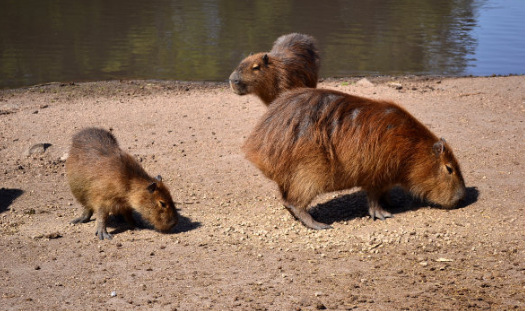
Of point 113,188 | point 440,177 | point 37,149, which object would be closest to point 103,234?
point 113,188

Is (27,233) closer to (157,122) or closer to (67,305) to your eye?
(67,305)

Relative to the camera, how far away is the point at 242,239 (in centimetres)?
489

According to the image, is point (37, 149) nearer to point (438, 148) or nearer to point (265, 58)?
point (265, 58)

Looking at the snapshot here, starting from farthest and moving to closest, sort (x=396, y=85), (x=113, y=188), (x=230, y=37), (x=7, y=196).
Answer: (x=230, y=37) → (x=396, y=85) → (x=7, y=196) → (x=113, y=188)

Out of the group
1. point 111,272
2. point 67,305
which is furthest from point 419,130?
point 67,305

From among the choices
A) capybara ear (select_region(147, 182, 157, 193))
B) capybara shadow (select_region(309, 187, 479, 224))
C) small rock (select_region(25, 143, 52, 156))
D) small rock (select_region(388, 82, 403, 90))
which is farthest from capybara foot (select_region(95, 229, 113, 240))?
small rock (select_region(388, 82, 403, 90))

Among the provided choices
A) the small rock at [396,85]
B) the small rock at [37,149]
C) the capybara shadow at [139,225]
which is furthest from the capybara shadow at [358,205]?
the small rock at [396,85]

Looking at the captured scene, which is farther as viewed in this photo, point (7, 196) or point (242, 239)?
point (7, 196)

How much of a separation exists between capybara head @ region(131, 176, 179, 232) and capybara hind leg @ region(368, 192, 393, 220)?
69.4 inches

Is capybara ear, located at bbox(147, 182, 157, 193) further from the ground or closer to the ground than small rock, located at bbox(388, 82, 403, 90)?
further from the ground

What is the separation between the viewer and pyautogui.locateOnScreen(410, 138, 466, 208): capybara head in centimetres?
524

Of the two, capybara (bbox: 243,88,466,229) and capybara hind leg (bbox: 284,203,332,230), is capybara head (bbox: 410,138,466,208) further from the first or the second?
capybara hind leg (bbox: 284,203,332,230)

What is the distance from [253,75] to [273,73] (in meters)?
0.26

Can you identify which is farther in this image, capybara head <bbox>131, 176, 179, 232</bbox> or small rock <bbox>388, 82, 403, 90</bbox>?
small rock <bbox>388, 82, 403, 90</bbox>
